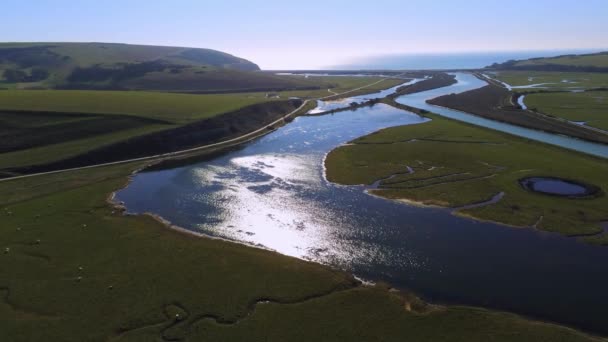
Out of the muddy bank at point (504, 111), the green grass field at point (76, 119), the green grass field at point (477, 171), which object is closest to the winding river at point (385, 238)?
the green grass field at point (477, 171)

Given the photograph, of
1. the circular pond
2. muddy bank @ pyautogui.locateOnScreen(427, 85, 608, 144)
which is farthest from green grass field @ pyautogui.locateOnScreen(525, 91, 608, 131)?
the circular pond

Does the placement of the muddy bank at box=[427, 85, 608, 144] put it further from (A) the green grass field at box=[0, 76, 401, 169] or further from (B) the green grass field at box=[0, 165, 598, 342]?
(A) the green grass field at box=[0, 76, 401, 169]

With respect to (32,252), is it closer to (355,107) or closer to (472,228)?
(472,228)

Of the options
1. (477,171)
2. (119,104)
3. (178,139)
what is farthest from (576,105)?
(119,104)

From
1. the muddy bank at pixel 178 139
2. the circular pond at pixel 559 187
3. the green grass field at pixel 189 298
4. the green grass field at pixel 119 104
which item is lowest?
the green grass field at pixel 189 298

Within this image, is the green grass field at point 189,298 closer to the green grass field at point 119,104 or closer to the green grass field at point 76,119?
the green grass field at point 76,119

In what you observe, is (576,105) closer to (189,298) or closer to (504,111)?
(504,111)

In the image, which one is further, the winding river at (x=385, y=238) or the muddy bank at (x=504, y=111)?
the muddy bank at (x=504, y=111)
